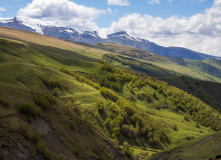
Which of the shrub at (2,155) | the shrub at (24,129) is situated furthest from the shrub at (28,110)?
the shrub at (2,155)

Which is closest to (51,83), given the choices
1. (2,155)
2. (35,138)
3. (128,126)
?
(128,126)

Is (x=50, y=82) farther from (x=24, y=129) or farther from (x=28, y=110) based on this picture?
(x=24, y=129)

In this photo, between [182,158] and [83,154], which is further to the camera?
[182,158]

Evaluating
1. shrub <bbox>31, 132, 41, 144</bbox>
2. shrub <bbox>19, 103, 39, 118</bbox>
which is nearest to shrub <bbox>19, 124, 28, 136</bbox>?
shrub <bbox>31, 132, 41, 144</bbox>

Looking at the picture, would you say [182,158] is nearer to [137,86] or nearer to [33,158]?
[33,158]

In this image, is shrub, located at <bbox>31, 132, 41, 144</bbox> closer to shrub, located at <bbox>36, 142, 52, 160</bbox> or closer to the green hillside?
the green hillside

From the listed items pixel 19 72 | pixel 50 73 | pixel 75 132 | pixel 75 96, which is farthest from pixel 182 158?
pixel 50 73

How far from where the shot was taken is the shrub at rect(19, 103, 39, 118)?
67.4ft

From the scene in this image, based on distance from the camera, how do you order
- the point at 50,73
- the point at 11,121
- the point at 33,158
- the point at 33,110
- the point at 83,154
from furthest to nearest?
the point at 50,73 < the point at 83,154 < the point at 33,110 < the point at 11,121 < the point at 33,158

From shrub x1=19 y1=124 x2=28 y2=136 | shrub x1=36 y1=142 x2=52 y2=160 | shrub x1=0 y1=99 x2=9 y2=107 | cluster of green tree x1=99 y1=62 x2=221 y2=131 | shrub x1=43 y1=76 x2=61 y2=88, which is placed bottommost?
cluster of green tree x1=99 y1=62 x2=221 y2=131

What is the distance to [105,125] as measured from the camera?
72.1 m

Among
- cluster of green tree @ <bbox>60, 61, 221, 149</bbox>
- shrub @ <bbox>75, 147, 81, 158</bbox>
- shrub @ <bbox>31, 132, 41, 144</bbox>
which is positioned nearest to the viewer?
shrub @ <bbox>31, 132, 41, 144</bbox>

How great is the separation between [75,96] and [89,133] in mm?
53191

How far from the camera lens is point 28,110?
2084 cm
